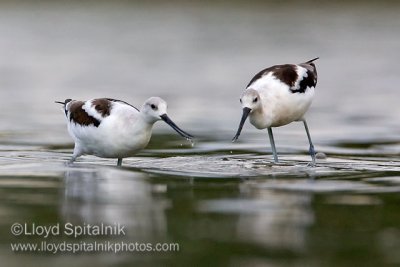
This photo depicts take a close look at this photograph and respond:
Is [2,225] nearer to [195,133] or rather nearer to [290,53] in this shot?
[195,133]

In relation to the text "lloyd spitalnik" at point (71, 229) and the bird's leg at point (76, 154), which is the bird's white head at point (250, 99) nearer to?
the bird's leg at point (76, 154)

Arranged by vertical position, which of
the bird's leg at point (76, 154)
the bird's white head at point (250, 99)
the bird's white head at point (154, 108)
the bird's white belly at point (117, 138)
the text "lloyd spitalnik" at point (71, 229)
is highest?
the bird's white head at point (250, 99)

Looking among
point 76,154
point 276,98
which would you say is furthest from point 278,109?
point 76,154

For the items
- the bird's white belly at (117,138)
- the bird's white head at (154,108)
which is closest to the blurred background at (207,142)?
the bird's white belly at (117,138)

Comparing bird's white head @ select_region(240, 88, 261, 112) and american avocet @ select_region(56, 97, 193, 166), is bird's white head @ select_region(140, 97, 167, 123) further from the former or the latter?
bird's white head @ select_region(240, 88, 261, 112)

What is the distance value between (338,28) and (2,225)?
2896 cm

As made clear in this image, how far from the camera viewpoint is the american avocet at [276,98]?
38.3 feet

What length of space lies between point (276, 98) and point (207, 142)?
1981 mm

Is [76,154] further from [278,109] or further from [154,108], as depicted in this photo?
[278,109]

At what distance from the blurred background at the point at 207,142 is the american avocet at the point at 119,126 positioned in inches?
13.6

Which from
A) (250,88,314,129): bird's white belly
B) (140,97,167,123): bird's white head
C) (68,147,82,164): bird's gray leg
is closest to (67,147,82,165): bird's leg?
(68,147,82,164): bird's gray leg

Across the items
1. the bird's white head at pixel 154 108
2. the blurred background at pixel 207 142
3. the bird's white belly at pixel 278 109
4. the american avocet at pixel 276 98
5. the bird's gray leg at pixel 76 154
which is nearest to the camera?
the blurred background at pixel 207 142

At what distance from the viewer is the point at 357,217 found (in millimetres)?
8047

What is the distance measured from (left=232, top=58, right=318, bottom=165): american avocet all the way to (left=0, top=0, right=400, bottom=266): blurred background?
20.3 inches
